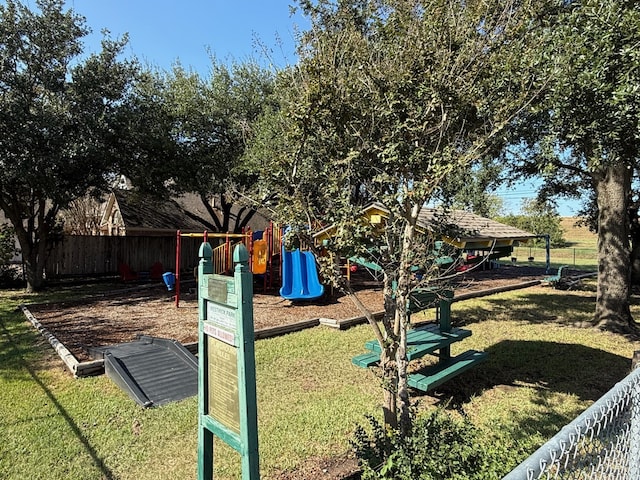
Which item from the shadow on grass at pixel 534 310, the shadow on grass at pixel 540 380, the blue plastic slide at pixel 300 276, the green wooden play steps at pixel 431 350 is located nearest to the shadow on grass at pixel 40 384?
the green wooden play steps at pixel 431 350

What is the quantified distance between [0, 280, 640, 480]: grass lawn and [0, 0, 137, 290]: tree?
15.2 ft

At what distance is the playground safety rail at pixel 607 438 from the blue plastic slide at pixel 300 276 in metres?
8.10

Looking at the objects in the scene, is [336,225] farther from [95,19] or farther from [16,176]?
[95,19]

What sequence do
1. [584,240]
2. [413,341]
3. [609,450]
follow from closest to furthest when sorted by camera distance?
1. [609,450]
2. [413,341]
3. [584,240]

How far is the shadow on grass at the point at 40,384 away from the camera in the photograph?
3467mm

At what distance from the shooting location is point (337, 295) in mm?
11969

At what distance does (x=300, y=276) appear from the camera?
10.7 metres

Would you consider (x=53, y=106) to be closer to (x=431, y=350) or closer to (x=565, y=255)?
(x=431, y=350)

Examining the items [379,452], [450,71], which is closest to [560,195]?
[450,71]

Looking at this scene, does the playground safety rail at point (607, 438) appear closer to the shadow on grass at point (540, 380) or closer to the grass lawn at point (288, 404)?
the grass lawn at point (288, 404)

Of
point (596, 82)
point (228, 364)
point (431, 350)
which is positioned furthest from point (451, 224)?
point (228, 364)

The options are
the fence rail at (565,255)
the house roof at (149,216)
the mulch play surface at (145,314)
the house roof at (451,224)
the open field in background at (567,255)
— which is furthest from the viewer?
the fence rail at (565,255)

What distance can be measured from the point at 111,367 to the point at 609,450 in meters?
5.35

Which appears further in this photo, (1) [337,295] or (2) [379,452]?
(1) [337,295]
